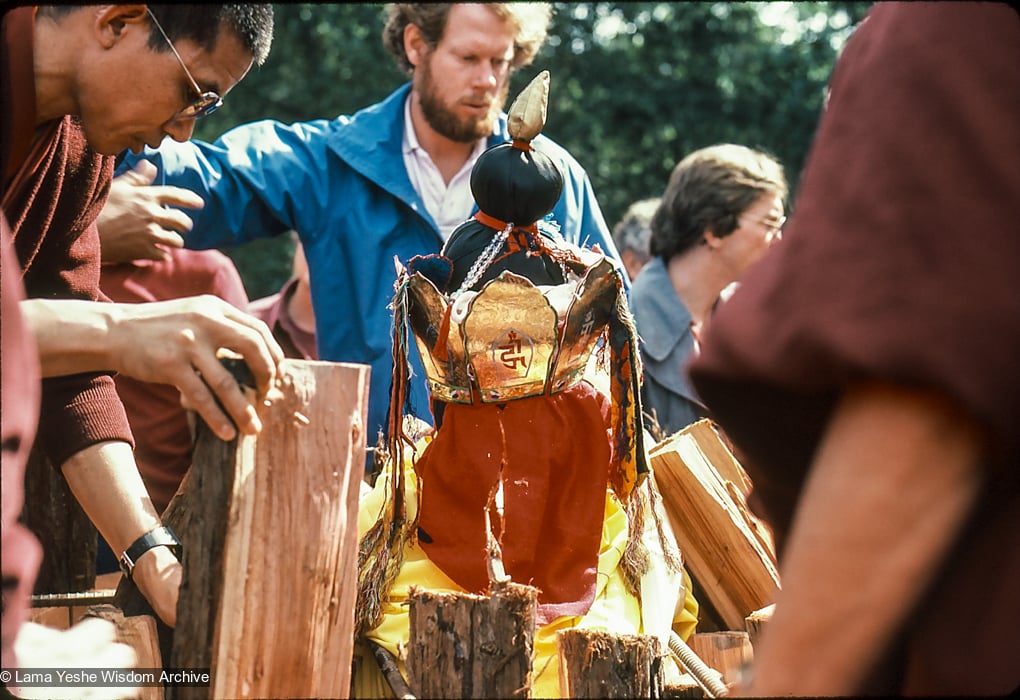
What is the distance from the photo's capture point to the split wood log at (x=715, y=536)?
9.51 ft

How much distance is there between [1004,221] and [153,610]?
1.74m

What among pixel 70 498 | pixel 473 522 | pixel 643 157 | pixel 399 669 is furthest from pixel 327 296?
pixel 643 157

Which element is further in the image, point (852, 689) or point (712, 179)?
point (712, 179)

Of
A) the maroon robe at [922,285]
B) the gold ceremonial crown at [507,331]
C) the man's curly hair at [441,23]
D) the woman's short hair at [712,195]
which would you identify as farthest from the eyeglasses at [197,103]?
the woman's short hair at [712,195]

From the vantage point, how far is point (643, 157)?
39.2 feet

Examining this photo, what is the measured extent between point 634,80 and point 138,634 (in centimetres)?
1083

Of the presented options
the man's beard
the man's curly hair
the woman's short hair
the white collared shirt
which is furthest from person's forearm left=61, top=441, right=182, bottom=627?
the woman's short hair

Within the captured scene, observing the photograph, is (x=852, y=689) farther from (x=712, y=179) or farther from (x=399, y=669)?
(x=712, y=179)

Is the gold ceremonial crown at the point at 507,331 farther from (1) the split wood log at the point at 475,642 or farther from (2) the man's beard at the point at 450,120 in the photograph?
(2) the man's beard at the point at 450,120

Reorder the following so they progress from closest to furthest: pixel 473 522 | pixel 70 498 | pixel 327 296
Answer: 1. pixel 473 522
2. pixel 70 498
3. pixel 327 296

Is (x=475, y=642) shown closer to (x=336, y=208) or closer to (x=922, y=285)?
(x=922, y=285)

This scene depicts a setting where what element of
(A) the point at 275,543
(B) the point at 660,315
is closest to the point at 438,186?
(B) the point at 660,315

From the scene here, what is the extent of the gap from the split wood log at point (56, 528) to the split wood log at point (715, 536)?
1561mm

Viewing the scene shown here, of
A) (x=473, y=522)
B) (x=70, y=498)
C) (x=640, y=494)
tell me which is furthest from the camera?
(x=70, y=498)
